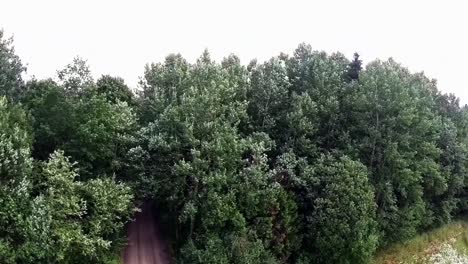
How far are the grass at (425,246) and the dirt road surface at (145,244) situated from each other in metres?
19.7

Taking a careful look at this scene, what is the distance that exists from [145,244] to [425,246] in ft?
90.4

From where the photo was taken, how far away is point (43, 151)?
42.2 metres

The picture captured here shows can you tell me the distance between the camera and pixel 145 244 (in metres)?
46.2

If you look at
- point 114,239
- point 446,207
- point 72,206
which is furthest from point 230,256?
point 446,207

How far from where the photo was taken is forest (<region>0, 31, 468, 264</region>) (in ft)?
117

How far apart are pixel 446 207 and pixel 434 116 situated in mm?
9779

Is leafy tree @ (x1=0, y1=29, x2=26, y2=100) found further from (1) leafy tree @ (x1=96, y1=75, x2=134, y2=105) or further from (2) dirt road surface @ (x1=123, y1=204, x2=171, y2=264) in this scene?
(2) dirt road surface @ (x1=123, y1=204, x2=171, y2=264)

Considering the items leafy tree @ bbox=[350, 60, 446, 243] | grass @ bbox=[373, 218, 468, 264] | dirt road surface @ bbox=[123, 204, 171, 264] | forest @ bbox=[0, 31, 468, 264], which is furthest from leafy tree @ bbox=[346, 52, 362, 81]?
dirt road surface @ bbox=[123, 204, 171, 264]

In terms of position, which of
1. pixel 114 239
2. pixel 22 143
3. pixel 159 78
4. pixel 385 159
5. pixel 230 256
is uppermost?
pixel 159 78

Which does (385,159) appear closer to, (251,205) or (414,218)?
(414,218)

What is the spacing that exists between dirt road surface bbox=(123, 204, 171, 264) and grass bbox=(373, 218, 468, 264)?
64.6 ft

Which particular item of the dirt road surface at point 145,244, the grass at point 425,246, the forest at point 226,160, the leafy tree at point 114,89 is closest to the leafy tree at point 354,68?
the forest at point 226,160

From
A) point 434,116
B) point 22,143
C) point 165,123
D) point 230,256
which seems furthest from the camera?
point 434,116

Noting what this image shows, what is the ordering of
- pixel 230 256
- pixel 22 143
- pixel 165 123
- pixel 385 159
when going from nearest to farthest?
pixel 22 143 < pixel 230 256 < pixel 165 123 < pixel 385 159
